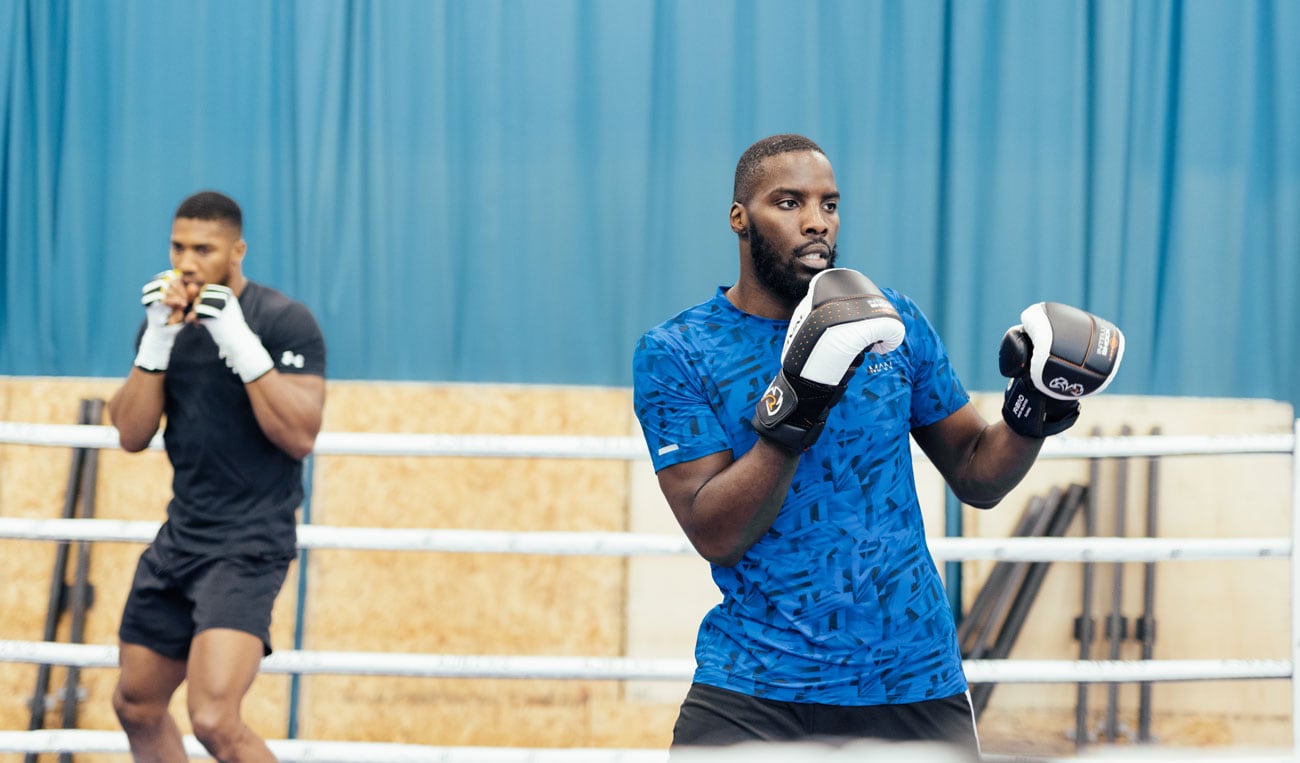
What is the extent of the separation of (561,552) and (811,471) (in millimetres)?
1272

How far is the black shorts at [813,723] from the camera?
166cm

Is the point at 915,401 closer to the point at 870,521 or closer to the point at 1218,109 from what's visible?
the point at 870,521

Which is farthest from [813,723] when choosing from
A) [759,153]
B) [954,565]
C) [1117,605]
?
[1117,605]

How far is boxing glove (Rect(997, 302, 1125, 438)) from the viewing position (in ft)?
5.54

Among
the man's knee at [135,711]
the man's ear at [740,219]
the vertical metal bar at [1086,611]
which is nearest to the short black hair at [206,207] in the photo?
the man's knee at [135,711]

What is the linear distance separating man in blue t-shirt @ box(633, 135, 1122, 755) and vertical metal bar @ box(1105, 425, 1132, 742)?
2.54m

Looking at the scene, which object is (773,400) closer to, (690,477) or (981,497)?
(690,477)

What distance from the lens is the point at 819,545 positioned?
1.68m

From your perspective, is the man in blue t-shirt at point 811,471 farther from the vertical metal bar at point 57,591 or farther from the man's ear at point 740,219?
the vertical metal bar at point 57,591

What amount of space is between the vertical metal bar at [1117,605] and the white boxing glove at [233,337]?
2.88 meters

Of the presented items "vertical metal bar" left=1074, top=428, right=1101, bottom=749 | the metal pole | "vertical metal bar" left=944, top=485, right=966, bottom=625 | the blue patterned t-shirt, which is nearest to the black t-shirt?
the blue patterned t-shirt

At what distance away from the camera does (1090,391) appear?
1692 mm

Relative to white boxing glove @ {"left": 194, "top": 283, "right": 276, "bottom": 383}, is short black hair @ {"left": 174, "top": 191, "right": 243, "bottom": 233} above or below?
above

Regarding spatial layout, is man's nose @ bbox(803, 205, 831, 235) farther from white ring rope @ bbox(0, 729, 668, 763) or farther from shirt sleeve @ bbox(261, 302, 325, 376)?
white ring rope @ bbox(0, 729, 668, 763)
